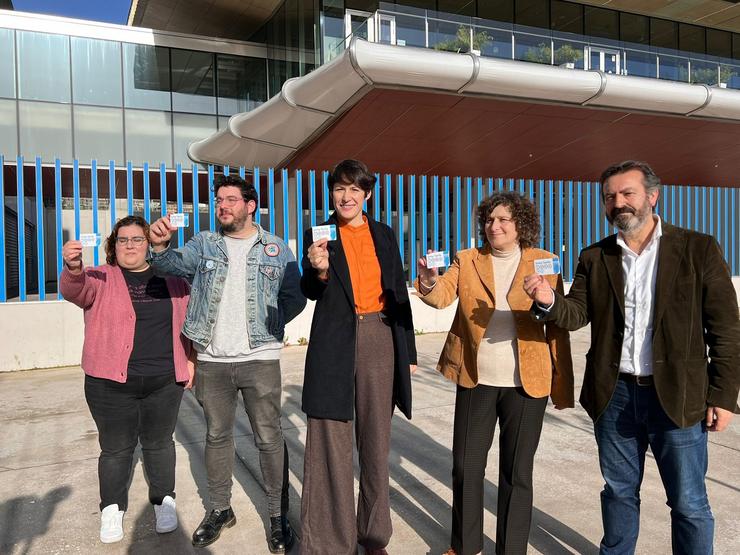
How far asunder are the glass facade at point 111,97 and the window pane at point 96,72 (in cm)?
2

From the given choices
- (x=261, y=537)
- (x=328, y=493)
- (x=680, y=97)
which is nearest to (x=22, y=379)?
(x=261, y=537)

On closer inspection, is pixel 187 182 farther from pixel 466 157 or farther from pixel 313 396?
pixel 313 396

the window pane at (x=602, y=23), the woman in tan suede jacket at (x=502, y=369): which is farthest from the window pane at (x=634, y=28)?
the woman in tan suede jacket at (x=502, y=369)

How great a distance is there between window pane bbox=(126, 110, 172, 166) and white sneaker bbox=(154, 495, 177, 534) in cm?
1223

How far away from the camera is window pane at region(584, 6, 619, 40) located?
1747 cm

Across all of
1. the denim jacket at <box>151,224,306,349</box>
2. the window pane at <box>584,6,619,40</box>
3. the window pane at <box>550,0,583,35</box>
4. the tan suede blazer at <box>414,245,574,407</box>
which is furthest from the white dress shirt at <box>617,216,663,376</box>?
the window pane at <box>584,6,619,40</box>

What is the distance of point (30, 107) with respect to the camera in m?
13.1

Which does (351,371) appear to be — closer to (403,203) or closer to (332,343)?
(332,343)

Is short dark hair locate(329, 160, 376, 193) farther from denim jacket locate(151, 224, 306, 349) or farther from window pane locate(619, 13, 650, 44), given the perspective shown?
window pane locate(619, 13, 650, 44)

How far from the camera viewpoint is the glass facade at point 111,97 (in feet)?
42.8

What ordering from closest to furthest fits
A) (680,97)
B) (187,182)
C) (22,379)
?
1. (22,379)
2. (680,97)
3. (187,182)

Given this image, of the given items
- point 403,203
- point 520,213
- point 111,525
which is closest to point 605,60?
point 403,203

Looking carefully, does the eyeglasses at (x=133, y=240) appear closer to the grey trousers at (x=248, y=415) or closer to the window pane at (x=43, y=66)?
the grey trousers at (x=248, y=415)

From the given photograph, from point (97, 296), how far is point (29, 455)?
2.34 m
